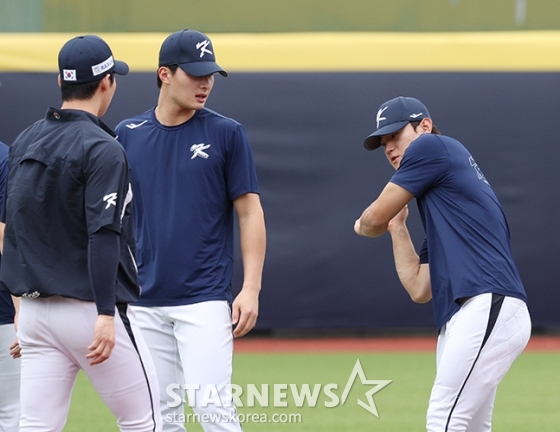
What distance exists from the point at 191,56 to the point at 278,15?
6.61 meters

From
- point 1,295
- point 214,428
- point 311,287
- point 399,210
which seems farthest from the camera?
point 311,287

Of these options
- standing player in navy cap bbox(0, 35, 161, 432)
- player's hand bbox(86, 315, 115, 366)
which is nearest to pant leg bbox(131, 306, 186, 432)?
standing player in navy cap bbox(0, 35, 161, 432)

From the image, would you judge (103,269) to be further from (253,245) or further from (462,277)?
(462,277)

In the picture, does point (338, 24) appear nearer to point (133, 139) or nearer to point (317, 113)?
point (317, 113)

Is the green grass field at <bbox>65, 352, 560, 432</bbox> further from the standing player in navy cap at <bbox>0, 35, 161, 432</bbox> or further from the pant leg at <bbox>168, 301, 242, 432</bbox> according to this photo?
the standing player in navy cap at <bbox>0, 35, 161, 432</bbox>

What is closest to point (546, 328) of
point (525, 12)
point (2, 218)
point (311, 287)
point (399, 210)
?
point (311, 287)

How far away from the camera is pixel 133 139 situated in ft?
14.4

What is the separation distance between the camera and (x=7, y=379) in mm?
4758

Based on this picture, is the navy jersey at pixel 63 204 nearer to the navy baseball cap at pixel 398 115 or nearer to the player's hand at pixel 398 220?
the navy baseball cap at pixel 398 115

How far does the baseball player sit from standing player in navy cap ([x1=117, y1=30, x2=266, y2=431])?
65 centimetres

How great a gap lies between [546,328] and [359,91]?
11.9 ft

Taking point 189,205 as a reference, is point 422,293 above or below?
below

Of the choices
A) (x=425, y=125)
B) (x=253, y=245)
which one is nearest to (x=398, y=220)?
(x=425, y=125)

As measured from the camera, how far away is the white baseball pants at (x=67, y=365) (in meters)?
3.33
